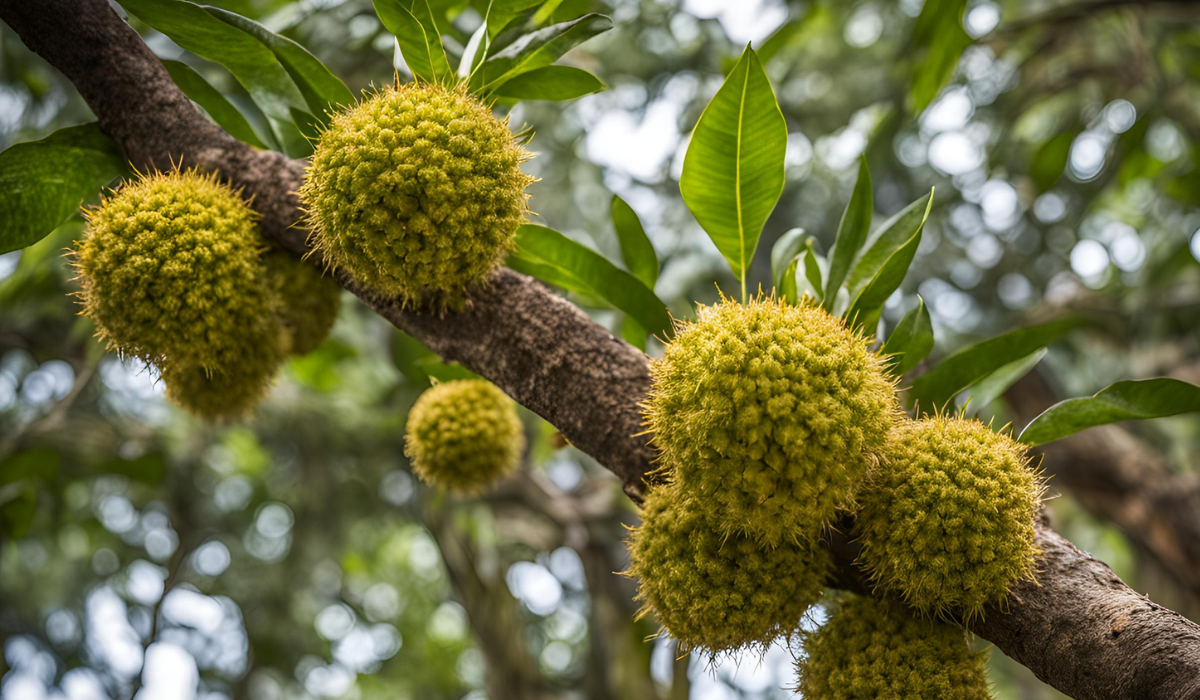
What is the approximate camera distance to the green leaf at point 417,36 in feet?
4.63

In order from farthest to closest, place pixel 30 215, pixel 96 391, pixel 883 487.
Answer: pixel 96 391
pixel 30 215
pixel 883 487

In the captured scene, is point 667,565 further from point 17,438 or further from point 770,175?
point 17,438

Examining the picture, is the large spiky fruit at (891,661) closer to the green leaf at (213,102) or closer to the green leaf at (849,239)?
the green leaf at (849,239)

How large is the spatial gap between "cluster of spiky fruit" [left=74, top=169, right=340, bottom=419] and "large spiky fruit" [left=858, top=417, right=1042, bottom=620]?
1133 mm

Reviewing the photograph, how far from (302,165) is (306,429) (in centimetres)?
271

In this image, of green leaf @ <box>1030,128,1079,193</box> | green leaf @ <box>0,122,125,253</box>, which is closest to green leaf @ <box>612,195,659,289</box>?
green leaf @ <box>0,122,125,253</box>

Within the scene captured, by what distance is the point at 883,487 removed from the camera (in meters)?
1.22

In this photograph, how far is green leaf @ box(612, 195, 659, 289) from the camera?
1759 millimetres

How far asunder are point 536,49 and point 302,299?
710mm

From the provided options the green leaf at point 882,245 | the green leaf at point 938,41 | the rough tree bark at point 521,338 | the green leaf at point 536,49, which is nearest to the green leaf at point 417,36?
the green leaf at point 536,49

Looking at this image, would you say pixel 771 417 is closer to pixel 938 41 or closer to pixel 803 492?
pixel 803 492

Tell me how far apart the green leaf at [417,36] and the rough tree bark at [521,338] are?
319mm

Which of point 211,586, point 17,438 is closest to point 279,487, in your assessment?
point 211,586

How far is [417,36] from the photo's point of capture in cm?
145
